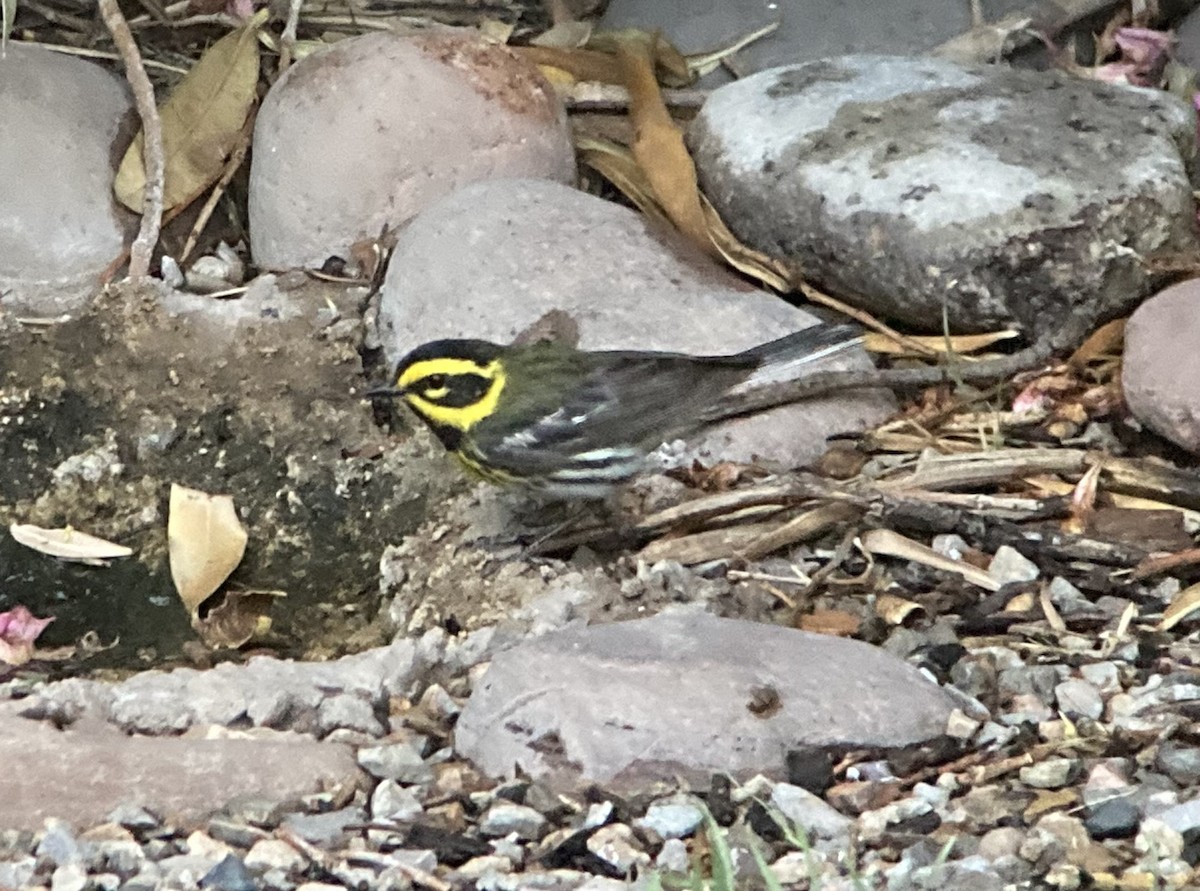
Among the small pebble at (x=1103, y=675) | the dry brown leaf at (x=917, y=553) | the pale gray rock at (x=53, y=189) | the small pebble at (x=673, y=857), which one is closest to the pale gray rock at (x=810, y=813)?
the small pebble at (x=673, y=857)

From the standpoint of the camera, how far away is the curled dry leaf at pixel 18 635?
3.41 m

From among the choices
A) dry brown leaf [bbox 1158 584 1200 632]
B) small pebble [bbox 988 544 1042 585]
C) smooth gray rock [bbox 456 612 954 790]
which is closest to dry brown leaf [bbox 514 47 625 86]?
small pebble [bbox 988 544 1042 585]

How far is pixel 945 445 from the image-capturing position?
3.99m

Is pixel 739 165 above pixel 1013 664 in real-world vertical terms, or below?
above

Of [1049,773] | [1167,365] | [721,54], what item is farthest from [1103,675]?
[721,54]

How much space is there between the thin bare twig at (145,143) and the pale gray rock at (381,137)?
28cm

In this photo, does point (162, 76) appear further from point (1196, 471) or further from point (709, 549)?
point (1196, 471)

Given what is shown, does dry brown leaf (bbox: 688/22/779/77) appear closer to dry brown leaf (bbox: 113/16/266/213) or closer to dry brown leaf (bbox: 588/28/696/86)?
dry brown leaf (bbox: 588/28/696/86)

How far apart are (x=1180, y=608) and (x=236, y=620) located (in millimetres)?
1957

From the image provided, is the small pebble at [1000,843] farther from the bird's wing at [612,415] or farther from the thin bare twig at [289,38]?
the thin bare twig at [289,38]

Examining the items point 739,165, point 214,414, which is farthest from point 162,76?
point 739,165

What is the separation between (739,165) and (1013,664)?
1847 millimetres

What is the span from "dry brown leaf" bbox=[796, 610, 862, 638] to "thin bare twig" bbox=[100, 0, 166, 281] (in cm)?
232

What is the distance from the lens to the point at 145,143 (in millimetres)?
4906
